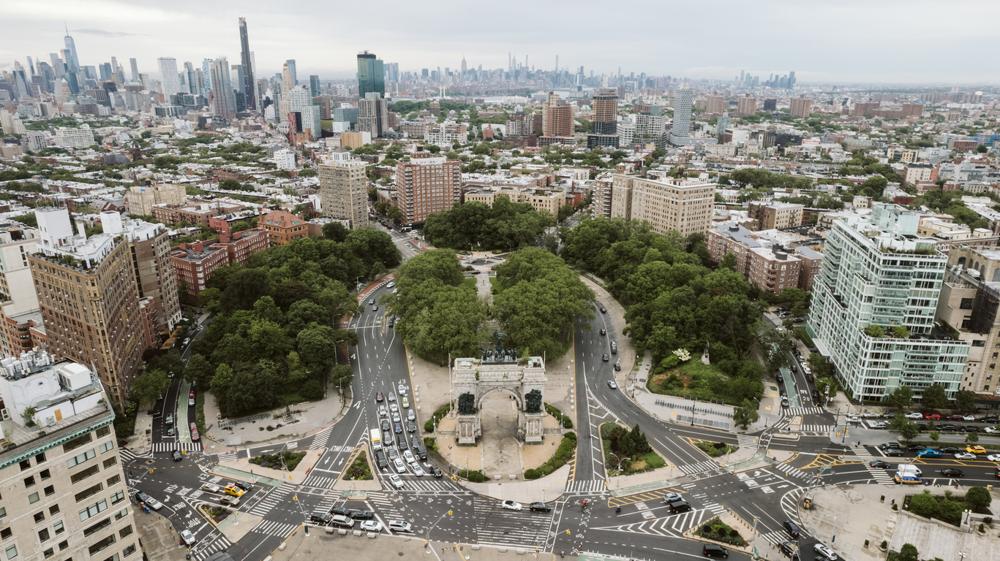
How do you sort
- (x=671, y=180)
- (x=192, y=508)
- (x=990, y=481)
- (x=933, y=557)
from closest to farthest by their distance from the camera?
(x=933, y=557), (x=192, y=508), (x=990, y=481), (x=671, y=180)

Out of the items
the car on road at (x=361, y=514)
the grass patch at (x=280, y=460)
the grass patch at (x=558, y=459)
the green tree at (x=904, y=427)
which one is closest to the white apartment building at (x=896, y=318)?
the green tree at (x=904, y=427)

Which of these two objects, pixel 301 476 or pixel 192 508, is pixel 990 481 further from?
pixel 192 508

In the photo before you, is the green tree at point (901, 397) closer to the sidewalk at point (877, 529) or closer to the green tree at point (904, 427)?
the green tree at point (904, 427)

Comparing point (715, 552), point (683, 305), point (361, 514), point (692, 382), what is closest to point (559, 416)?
point (692, 382)

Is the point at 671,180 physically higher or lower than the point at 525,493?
higher

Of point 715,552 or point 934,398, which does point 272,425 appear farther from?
point 934,398

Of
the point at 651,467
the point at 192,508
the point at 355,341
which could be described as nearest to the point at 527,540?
the point at 651,467
